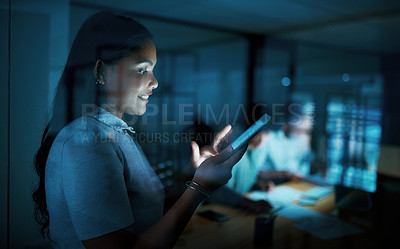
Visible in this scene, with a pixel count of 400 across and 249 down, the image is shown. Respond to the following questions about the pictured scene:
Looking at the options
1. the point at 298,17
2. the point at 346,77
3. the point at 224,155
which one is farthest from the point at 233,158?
the point at 346,77

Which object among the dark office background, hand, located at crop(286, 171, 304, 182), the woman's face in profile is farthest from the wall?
hand, located at crop(286, 171, 304, 182)

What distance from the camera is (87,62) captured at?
76 cm

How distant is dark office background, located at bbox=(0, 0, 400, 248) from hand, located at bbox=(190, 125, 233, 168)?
17cm

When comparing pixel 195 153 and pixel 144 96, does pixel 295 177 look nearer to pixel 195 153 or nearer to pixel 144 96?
pixel 195 153

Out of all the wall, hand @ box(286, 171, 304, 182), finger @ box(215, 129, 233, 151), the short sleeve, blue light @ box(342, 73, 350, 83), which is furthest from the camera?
blue light @ box(342, 73, 350, 83)

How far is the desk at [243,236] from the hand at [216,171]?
48 cm

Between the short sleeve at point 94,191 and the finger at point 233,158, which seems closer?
the short sleeve at point 94,191

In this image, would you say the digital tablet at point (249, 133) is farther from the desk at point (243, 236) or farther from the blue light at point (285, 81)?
the blue light at point (285, 81)

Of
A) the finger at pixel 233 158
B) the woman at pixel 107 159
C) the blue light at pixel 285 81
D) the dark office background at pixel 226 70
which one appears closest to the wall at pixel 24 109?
the dark office background at pixel 226 70

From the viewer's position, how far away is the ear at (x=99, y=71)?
2.44 ft

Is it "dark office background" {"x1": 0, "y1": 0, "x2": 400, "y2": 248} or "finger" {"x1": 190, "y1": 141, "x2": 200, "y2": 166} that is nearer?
"finger" {"x1": 190, "y1": 141, "x2": 200, "y2": 166}

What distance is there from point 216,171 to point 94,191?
277mm

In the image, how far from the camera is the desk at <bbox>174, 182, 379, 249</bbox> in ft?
3.81

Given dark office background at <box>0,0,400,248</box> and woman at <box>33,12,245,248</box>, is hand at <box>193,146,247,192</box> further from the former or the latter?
dark office background at <box>0,0,400,248</box>
